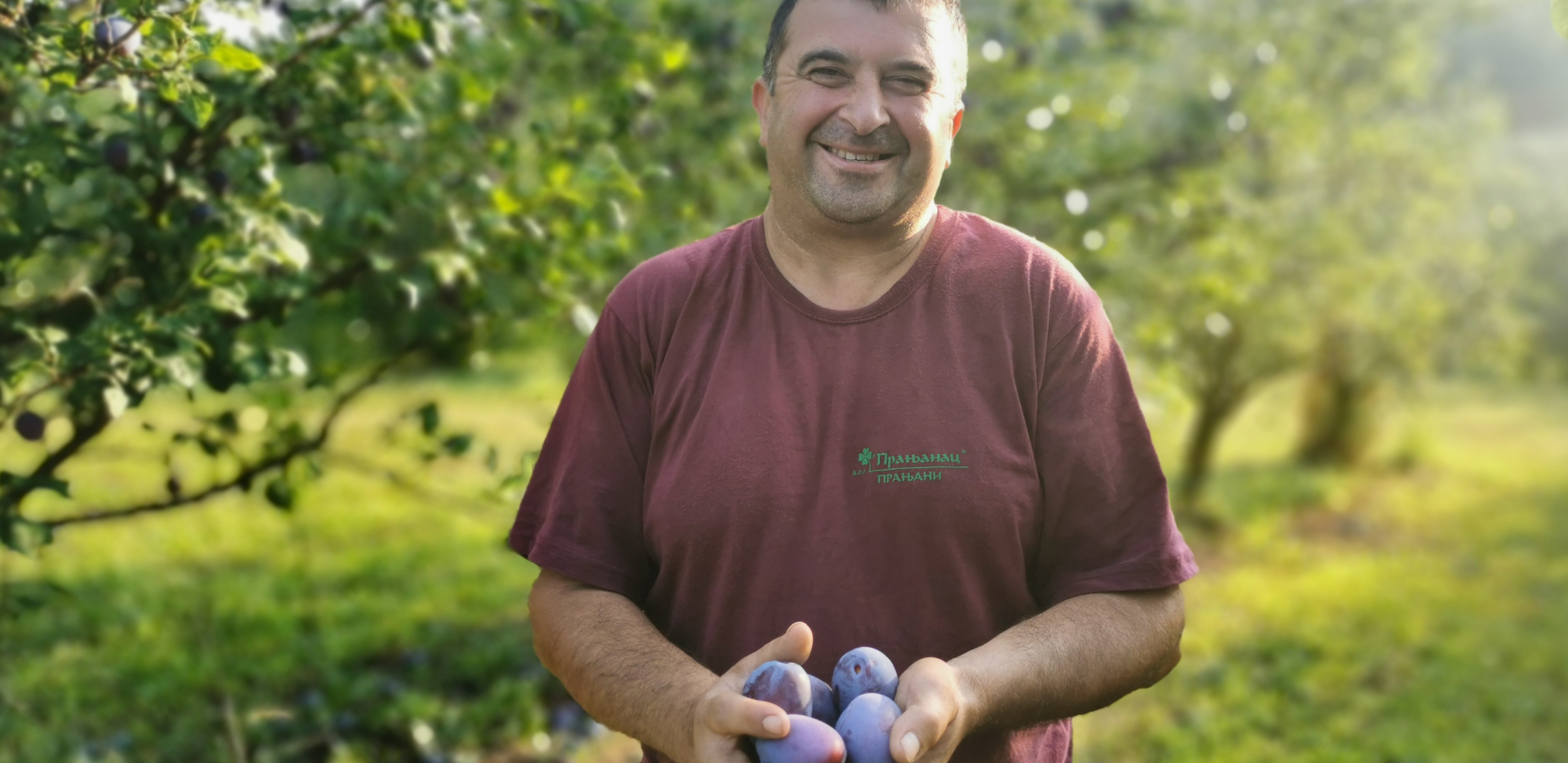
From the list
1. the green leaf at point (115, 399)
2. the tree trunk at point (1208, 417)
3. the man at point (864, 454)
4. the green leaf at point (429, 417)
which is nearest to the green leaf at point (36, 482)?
the green leaf at point (115, 399)

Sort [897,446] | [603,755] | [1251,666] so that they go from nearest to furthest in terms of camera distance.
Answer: [897,446], [603,755], [1251,666]

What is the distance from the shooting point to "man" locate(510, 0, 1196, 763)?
165 cm

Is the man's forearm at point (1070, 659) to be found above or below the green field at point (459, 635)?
above

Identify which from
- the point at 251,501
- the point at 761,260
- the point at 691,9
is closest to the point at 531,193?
the point at 691,9

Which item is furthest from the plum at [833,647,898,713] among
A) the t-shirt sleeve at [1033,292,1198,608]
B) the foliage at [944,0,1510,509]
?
the foliage at [944,0,1510,509]

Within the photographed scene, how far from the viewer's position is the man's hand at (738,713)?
1.46 metres

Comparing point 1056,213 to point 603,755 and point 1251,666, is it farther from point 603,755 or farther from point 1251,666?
point 1251,666

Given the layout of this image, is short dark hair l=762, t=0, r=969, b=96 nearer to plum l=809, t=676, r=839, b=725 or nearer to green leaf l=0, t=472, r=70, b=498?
plum l=809, t=676, r=839, b=725

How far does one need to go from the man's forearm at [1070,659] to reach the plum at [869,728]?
123mm

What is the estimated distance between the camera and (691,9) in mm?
4164

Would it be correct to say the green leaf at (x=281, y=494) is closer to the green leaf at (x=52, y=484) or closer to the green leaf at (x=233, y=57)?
the green leaf at (x=52, y=484)

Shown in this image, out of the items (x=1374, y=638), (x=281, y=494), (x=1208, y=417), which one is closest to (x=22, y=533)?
(x=281, y=494)

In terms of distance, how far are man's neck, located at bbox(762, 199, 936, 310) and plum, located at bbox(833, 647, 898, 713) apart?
465mm

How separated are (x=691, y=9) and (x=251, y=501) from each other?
6314 mm
